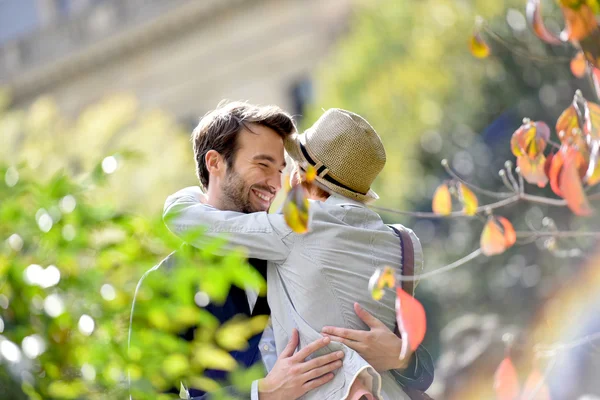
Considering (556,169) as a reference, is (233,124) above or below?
above

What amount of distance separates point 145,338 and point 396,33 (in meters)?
14.6

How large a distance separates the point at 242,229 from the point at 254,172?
41 cm

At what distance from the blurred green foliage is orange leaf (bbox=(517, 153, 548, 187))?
1.40m

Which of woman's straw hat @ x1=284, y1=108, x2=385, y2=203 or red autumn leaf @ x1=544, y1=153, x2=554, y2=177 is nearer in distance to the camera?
woman's straw hat @ x1=284, y1=108, x2=385, y2=203

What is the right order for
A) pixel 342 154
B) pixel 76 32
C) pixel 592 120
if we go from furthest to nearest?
pixel 76 32 < pixel 592 120 < pixel 342 154

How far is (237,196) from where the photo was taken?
12.1 feet

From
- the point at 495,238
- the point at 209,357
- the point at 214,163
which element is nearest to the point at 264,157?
the point at 214,163

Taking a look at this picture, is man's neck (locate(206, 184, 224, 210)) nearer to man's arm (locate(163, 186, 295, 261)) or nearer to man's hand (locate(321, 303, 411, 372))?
man's arm (locate(163, 186, 295, 261))

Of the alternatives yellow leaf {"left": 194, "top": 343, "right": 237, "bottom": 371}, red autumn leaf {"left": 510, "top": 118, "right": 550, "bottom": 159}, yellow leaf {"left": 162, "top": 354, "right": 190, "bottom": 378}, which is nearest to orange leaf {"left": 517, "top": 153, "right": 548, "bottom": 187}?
red autumn leaf {"left": 510, "top": 118, "right": 550, "bottom": 159}

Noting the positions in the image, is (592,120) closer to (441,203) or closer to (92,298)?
(441,203)

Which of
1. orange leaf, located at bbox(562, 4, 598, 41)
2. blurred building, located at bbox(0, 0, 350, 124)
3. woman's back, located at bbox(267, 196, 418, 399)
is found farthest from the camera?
blurred building, located at bbox(0, 0, 350, 124)

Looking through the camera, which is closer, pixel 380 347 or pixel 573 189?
pixel 380 347

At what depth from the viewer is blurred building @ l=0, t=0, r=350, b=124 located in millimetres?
28062

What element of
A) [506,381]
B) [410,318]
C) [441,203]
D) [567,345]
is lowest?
[506,381]
